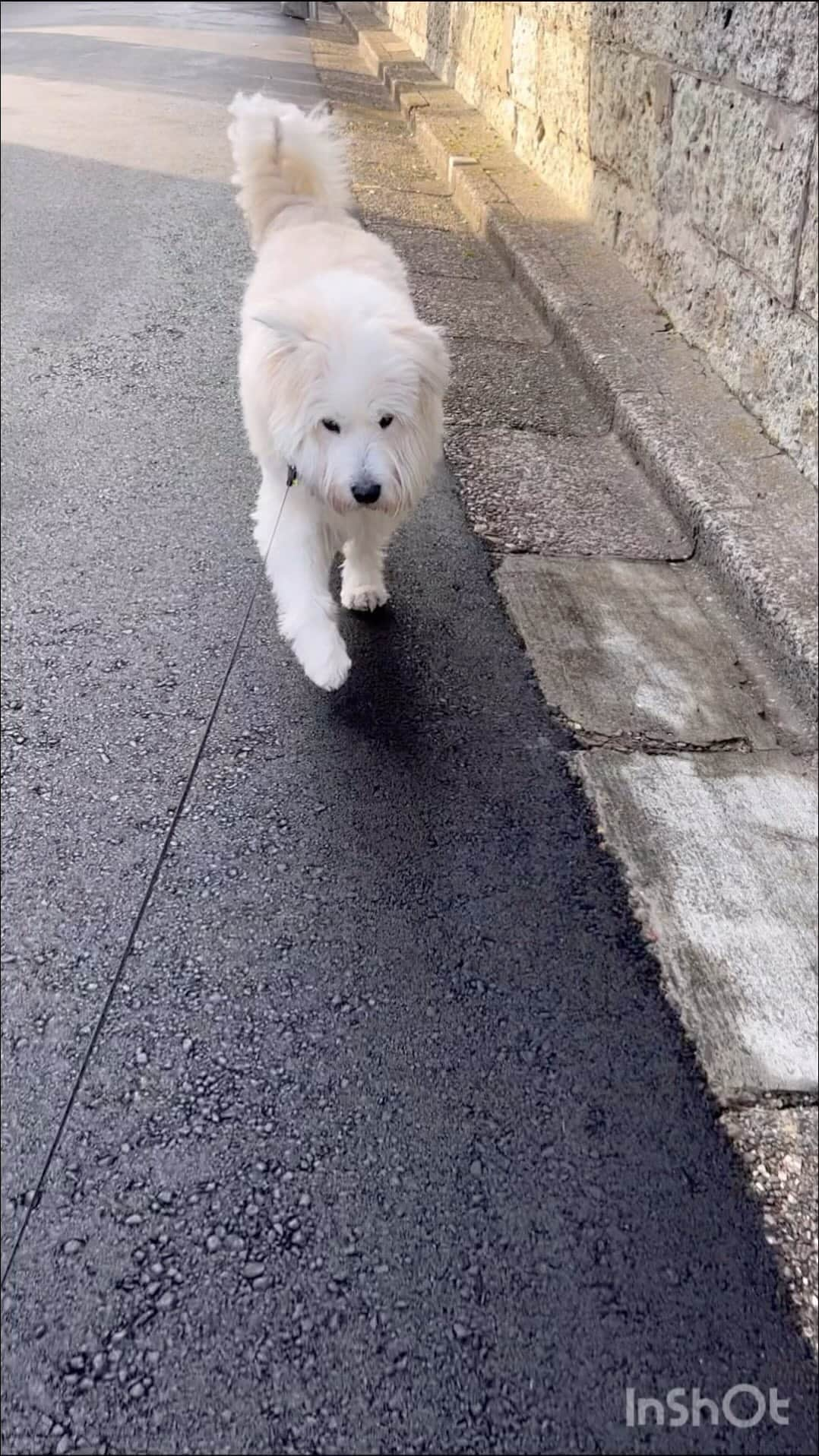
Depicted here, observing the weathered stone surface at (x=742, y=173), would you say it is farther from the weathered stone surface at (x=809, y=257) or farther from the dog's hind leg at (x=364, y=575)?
the dog's hind leg at (x=364, y=575)

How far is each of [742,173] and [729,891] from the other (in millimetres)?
3276

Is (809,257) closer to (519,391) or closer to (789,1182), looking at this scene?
(519,391)

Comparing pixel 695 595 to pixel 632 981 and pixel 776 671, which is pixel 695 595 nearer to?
pixel 776 671

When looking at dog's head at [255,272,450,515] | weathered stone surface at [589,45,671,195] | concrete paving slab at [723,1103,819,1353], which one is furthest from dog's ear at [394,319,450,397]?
weathered stone surface at [589,45,671,195]

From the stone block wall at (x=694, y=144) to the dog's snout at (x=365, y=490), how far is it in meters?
1.26

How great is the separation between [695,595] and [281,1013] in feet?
7.30

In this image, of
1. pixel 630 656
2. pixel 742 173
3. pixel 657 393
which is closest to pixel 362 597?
pixel 630 656

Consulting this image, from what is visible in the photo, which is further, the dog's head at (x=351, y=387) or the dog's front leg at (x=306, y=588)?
the dog's front leg at (x=306, y=588)

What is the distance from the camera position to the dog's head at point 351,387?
7.39 ft

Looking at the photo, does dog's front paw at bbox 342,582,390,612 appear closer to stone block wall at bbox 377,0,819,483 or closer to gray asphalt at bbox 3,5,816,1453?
Answer: gray asphalt at bbox 3,5,816,1453

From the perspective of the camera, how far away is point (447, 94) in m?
2.98

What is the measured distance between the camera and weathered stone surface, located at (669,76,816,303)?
3.85 m

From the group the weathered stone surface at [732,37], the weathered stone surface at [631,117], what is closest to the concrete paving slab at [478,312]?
the weathered stone surface at [732,37]

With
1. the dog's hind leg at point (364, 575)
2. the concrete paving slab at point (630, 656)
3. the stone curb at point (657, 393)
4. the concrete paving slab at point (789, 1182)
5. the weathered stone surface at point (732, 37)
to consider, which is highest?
the weathered stone surface at point (732, 37)
